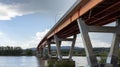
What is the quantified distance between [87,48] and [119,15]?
15.2ft

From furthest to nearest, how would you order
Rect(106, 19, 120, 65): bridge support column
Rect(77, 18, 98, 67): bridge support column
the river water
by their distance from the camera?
1. the river water
2. Rect(77, 18, 98, 67): bridge support column
3. Rect(106, 19, 120, 65): bridge support column

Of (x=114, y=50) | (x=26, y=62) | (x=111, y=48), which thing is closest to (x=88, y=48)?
(x=111, y=48)

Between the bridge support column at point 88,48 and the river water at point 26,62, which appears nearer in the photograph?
the bridge support column at point 88,48

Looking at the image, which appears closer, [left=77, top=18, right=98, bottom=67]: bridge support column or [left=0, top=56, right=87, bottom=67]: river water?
[left=77, top=18, right=98, bottom=67]: bridge support column

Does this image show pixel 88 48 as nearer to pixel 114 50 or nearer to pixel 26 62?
pixel 114 50

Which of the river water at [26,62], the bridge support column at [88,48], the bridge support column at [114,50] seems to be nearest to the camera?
the bridge support column at [114,50]

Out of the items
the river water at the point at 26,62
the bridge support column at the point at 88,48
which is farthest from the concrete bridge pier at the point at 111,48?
the river water at the point at 26,62

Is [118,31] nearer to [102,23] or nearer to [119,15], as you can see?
[119,15]

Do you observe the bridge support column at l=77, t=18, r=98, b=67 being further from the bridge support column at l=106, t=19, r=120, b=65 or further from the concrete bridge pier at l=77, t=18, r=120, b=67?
the bridge support column at l=106, t=19, r=120, b=65

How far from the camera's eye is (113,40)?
100 feet

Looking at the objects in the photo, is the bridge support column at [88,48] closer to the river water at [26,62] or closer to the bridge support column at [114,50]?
the bridge support column at [114,50]

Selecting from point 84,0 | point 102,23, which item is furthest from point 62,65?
point 84,0

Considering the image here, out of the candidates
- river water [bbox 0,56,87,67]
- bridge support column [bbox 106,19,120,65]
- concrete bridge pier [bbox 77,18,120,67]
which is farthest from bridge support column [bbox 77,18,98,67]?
river water [bbox 0,56,87,67]

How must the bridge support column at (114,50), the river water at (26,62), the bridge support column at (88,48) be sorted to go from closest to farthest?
the bridge support column at (114,50), the bridge support column at (88,48), the river water at (26,62)
